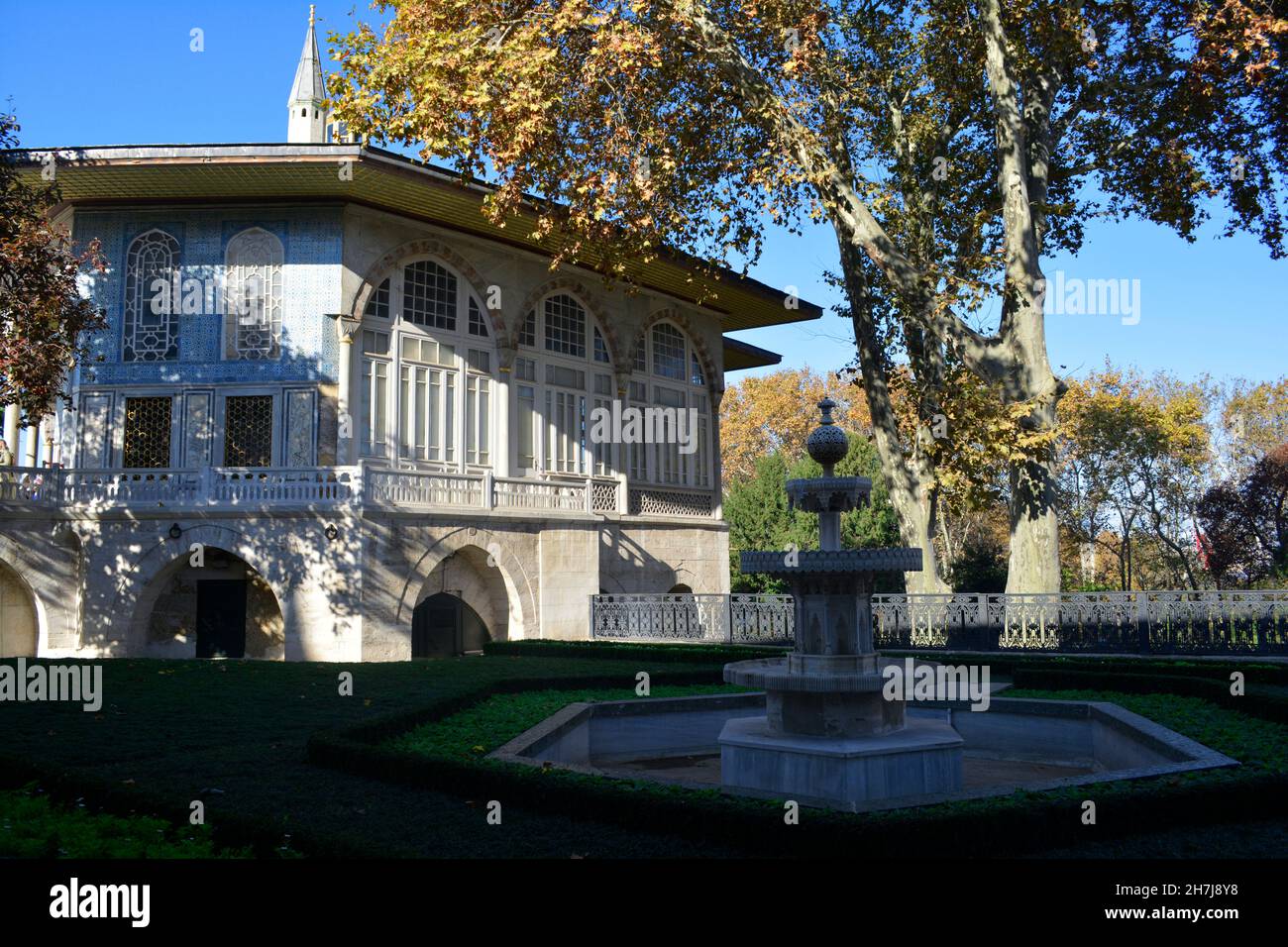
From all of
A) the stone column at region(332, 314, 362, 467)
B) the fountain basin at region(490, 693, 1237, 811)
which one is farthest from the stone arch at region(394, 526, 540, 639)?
the fountain basin at region(490, 693, 1237, 811)

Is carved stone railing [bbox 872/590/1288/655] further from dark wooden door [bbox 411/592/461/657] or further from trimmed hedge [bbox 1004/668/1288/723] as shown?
dark wooden door [bbox 411/592/461/657]

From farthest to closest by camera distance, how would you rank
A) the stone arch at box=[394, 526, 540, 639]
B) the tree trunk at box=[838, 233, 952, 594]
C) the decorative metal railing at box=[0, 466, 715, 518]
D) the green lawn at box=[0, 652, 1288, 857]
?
the tree trunk at box=[838, 233, 952, 594] → the stone arch at box=[394, 526, 540, 639] → the decorative metal railing at box=[0, 466, 715, 518] → the green lawn at box=[0, 652, 1288, 857]

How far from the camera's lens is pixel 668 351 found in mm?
26219

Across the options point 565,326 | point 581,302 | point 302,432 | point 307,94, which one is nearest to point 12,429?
point 302,432

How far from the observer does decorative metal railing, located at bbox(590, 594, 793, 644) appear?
18469mm

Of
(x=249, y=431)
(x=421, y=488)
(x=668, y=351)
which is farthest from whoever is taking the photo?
(x=668, y=351)

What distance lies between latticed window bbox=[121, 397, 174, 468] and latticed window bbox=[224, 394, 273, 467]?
1083 millimetres

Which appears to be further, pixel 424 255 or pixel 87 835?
pixel 424 255

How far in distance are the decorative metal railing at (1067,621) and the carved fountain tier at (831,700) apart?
8.14 metres

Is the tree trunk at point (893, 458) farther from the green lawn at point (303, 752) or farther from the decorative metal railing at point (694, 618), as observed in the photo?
the green lawn at point (303, 752)

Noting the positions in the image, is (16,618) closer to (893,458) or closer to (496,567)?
(496,567)

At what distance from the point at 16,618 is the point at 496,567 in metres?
8.11

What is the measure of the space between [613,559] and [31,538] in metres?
11.0
